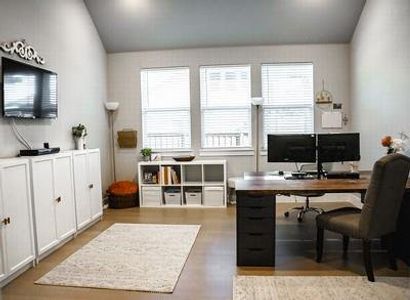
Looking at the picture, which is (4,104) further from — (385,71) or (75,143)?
(385,71)

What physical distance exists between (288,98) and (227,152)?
1.43m

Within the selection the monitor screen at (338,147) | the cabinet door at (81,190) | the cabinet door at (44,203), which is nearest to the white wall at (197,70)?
the cabinet door at (81,190)

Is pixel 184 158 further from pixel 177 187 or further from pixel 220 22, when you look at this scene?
pixel 220 22

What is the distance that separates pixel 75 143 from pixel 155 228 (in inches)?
65.8

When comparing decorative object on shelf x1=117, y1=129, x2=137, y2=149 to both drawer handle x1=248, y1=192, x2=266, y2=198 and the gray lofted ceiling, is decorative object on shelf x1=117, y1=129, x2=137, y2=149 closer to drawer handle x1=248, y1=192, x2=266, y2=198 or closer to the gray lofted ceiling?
the gray lofted ceiling

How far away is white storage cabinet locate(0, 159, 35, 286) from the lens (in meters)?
2.79

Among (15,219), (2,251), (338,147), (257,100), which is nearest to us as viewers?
(2,251)

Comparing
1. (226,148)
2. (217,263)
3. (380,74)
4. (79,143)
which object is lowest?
(217,263)

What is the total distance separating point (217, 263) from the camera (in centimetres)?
319

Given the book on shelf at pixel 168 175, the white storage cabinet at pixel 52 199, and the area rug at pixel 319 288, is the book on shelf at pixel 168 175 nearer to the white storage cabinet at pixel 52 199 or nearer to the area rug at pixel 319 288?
the white storage cabinet at pixel 52 199

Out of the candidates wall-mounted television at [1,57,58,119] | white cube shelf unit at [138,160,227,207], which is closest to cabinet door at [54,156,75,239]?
wall-mounted television at [1,57,58,119]

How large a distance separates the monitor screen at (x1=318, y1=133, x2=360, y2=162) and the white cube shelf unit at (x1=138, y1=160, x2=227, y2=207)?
2.10 metres

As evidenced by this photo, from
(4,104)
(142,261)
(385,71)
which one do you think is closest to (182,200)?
(142,261)

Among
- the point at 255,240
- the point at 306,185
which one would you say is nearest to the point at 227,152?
the point at 306,185
